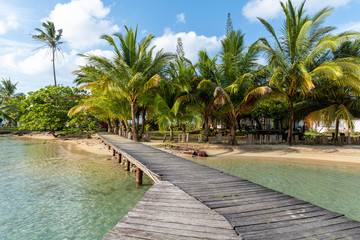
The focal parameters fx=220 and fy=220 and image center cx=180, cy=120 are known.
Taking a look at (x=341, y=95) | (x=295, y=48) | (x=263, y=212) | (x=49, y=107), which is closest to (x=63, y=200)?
(x=263, y=212)

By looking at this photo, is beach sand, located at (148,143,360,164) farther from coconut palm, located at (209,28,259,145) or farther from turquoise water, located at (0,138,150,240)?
turquoise water, located at (0,138,150,240)

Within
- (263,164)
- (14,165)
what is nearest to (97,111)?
(14,165)

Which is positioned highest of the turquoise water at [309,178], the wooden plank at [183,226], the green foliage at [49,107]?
the green foliage at [49,107]

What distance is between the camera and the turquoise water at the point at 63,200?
429cm

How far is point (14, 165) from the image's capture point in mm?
10117

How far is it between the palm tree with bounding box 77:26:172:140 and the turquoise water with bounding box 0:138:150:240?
610cm

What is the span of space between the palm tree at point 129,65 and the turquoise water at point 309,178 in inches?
270

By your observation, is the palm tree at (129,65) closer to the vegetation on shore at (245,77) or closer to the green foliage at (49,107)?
the vegetation on shore at (245,77)

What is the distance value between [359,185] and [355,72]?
280 inches

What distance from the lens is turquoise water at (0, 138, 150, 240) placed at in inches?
169

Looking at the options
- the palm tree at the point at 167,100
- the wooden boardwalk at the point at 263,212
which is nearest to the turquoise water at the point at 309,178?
the wooden boardwalk at the point at 263,212

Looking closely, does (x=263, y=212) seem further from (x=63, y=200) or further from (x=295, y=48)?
(x=295, y=48)

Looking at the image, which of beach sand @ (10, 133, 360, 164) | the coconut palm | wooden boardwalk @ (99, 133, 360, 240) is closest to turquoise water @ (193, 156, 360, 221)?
beach sand @ (10, 133, 360, 164)

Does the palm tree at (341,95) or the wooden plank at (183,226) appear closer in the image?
the wooden plank at (183,226)
